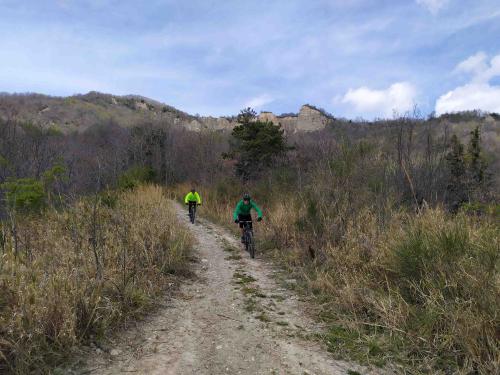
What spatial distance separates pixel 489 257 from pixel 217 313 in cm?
335

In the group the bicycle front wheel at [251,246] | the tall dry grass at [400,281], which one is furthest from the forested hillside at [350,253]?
the bicycle front wheel at [251,246]

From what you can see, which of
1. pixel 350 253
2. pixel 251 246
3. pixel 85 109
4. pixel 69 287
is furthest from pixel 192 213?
pixel 85 109

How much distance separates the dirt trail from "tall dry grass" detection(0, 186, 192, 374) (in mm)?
332

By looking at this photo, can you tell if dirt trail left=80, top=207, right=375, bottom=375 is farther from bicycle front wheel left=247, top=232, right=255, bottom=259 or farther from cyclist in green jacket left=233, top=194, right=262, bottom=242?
cyclist in green jacket left=233, top=194, right=262, bottom=242

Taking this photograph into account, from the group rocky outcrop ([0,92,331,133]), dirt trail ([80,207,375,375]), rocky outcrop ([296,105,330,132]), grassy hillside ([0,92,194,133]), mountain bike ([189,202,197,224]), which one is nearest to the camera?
dirt trail ([80,207,375,375])

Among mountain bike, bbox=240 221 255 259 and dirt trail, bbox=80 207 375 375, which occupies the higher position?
mountain bike, bbox=240 221 255 259

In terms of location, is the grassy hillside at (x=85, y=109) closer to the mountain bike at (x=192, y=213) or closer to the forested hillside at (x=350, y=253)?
the mountain bike at (x=192, y=213)

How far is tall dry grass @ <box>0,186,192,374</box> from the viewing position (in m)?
3.14

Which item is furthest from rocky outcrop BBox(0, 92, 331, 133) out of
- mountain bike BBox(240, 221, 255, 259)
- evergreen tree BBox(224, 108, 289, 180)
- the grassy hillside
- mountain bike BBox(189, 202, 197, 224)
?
mountain bike BBox(240, 221, 255, 259)

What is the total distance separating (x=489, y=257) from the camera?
3.91 meters

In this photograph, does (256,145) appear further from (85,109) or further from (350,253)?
(85,109)

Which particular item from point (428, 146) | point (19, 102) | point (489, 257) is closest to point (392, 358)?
point (489, 257)

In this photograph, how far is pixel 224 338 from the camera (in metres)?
3.93

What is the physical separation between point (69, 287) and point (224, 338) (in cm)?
178
